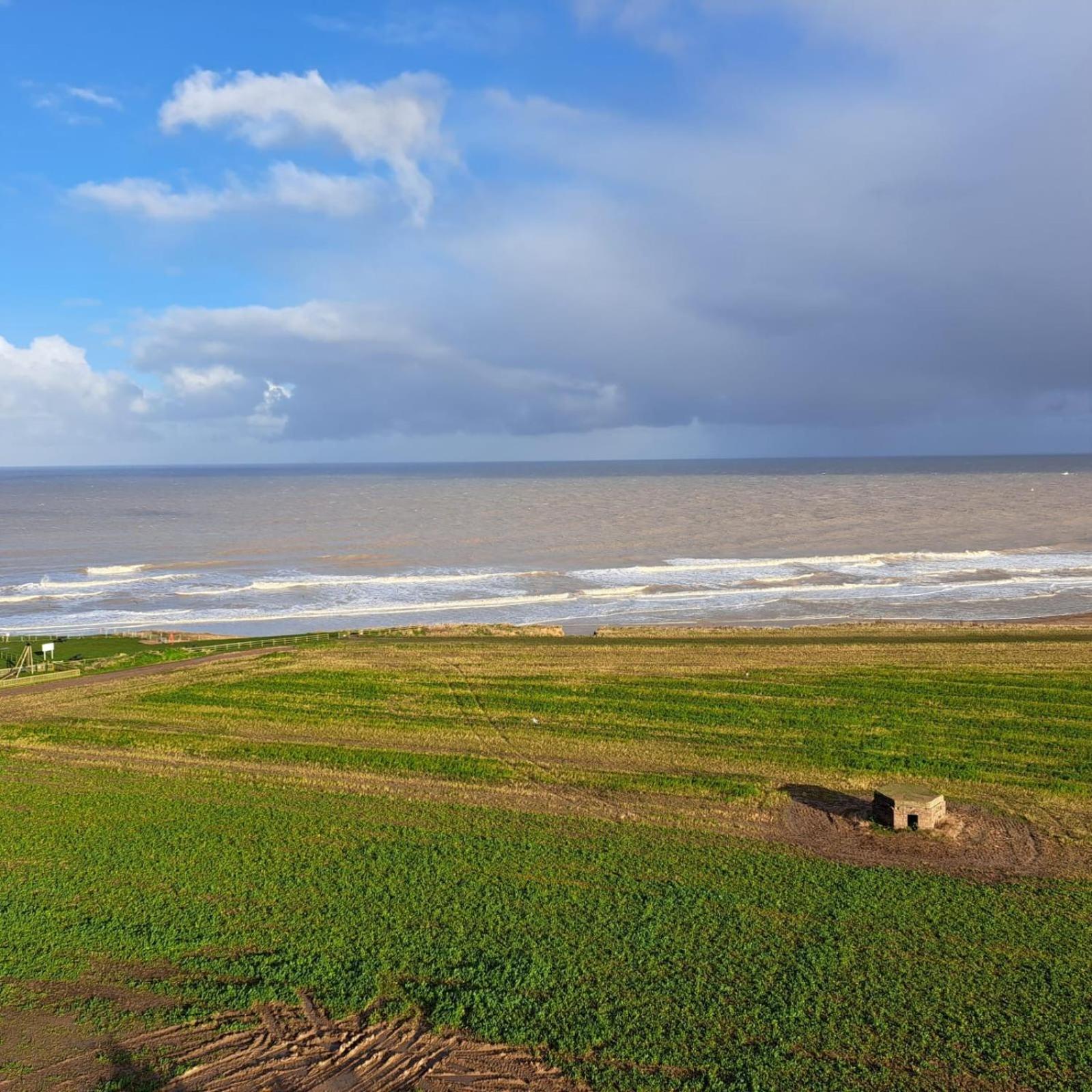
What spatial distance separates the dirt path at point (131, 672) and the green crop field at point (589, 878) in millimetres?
2486

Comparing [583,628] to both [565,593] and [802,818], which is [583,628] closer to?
[565,593]

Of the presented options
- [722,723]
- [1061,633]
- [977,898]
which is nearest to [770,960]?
[977,898]

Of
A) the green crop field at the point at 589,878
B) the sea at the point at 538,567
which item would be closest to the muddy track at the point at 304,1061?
the green crop field at the point at 589,878

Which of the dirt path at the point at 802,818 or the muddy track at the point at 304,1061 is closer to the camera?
the muddy track at the point at 304,1061

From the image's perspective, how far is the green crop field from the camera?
13.0 meters

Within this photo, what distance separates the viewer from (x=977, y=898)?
1652 cm

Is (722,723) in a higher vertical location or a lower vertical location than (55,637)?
lower

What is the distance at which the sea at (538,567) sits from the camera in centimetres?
5609

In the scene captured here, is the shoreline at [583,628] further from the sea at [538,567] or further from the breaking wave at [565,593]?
the breaking wave at [565,593]

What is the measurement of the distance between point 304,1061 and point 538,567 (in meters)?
65.4

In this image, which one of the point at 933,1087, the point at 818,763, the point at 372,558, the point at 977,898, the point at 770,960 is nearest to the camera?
the point at 933,1087

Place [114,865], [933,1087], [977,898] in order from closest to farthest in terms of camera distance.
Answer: [933,1087], [977,898], [114,865]

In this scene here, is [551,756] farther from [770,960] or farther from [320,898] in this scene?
[770,960]

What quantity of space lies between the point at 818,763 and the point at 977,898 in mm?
7642
